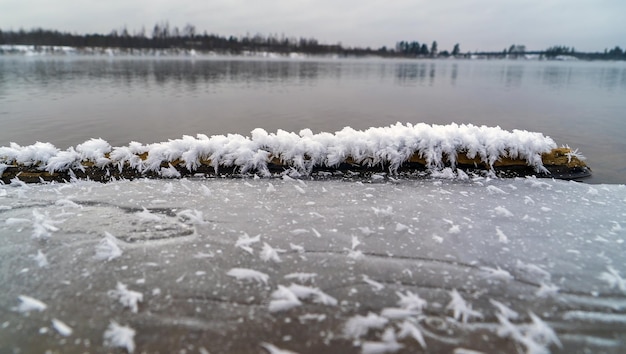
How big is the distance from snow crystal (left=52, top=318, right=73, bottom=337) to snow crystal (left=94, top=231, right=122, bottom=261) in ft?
2.78

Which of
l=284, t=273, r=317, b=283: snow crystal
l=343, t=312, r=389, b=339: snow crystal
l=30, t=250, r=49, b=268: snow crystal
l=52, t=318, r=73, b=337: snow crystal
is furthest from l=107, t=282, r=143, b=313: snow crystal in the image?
l=343, t=312, r=389, b=339: snow crystal

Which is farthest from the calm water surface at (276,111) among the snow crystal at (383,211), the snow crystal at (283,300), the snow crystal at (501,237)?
the snow crystal at (283,300)

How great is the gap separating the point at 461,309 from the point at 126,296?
265 cm

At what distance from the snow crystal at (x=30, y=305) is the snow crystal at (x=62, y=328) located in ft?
0.78

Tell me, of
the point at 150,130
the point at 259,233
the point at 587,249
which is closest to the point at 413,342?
the point at 259,233

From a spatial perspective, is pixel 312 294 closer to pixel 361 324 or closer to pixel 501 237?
pixel 361 324

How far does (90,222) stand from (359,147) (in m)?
4.16

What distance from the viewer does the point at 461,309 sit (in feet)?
9.83

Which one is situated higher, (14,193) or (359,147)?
(359,147)

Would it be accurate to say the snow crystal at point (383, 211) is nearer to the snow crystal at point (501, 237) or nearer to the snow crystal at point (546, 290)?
the snow crystal at point (501, 237)

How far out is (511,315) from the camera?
2945 millimetres

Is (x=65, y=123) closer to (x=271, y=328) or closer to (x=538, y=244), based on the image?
(x=271, y=328)

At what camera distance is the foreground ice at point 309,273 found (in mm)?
2738

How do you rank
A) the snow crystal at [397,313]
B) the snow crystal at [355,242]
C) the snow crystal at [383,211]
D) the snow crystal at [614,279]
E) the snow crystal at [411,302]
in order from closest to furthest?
the snow crystal at [397,313] < the snow crystal at [411,302] < the snow crystal at [614,279] < the snow crystal at [355,242] < the snow crystal at [383,211]
